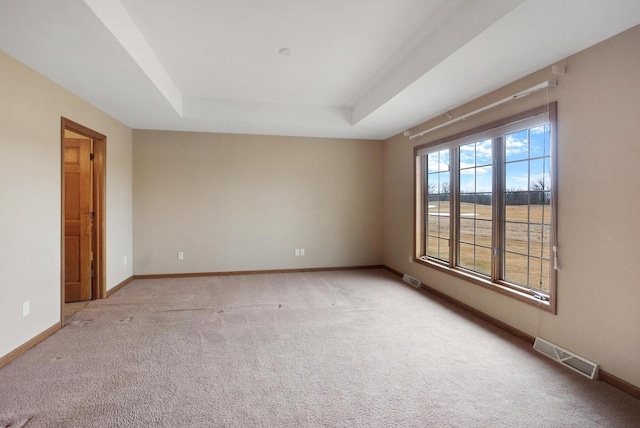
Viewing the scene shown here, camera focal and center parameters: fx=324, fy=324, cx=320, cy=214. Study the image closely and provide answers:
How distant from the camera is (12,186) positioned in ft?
8.50

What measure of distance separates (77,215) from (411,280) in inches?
183

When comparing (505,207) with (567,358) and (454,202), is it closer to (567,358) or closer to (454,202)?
(454,202)

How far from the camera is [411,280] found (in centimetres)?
496

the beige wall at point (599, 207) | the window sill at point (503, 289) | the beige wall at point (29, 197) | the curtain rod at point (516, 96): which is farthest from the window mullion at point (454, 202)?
the beige wall at point (29, 197)

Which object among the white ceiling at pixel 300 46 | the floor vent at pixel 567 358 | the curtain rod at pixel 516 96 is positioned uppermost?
the white ceiling at pixel 300 46

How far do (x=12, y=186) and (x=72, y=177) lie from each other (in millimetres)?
1668

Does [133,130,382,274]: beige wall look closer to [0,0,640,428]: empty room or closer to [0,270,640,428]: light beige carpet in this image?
[0,0,640,428]: empty room

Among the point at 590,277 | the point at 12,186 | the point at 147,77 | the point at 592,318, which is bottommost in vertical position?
the point at 592,318

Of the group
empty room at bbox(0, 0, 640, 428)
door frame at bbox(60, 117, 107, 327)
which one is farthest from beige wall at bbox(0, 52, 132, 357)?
door frame at bbox(60, 117, 107, 327)

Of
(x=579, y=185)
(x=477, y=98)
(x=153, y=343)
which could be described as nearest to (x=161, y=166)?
(x=153, y=343)

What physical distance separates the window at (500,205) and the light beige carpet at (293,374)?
0.58 m

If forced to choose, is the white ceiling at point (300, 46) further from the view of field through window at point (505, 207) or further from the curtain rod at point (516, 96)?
the view of field through window at point (505, 207)

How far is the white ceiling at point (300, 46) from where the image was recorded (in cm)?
206

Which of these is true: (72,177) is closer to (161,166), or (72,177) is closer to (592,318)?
(161,166)
